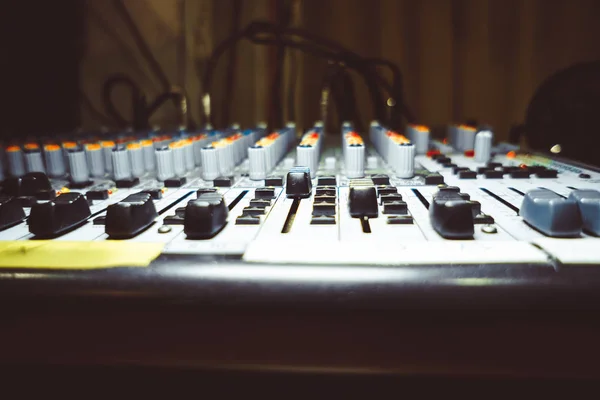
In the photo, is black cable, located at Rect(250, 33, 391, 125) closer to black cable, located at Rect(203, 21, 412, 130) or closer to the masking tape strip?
black cable, located at Rect(203, 21, 412, 130)

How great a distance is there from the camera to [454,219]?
471mm

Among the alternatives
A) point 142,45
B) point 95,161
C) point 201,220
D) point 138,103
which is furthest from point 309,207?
point 142,45

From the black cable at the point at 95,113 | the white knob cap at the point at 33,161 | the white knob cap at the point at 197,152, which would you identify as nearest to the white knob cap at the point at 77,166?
the white knob cap at the point at 33,161

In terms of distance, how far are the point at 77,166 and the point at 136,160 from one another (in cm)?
11

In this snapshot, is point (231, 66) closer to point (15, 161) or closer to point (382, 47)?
point (382, 47)

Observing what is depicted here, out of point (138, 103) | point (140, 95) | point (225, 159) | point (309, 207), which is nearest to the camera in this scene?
point (309, 207)

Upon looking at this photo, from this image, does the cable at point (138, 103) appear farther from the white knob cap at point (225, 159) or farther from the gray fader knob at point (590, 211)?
the gray fader knob at point (590, 211)

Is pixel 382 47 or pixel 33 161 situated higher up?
pixel 382 47

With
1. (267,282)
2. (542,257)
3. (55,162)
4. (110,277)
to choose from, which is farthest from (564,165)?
(55,162)

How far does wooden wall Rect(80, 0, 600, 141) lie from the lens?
1.76 m

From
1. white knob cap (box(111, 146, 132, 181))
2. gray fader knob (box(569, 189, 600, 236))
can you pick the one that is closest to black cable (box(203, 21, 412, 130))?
white knob cap (box(111, 146, 132, 181))

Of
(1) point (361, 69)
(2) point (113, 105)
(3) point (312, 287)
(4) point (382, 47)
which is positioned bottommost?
(3) point (312, 287)

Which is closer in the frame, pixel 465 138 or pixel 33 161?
pixel 33 161

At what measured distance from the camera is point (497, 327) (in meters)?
0.41
